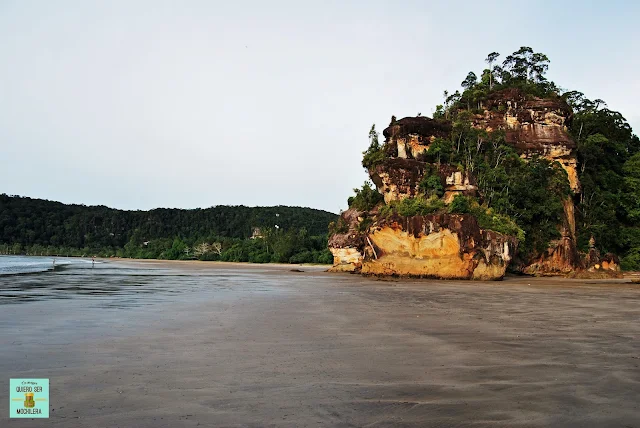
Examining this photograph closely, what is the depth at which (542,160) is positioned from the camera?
53594 mm

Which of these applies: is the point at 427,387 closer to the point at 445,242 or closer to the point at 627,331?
the point at 627,331

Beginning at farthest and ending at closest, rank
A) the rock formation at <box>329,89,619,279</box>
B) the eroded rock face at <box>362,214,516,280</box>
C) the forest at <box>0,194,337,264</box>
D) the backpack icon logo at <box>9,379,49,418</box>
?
the forest at <box>0,194,337,264</box> < the rock formation at <box>329,89,619,279</box> < the eroded rock face at <box>362,214,516,280</box> < the backpack icon logo at <box>9,379,49,418</box>

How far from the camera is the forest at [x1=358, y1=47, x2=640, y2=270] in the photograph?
49594mm

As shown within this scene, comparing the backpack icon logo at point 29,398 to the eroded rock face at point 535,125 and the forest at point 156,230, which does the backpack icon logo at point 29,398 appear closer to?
the eroded rock face at point 535,125

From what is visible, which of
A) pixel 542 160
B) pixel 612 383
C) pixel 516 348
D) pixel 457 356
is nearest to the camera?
pixel 612 383

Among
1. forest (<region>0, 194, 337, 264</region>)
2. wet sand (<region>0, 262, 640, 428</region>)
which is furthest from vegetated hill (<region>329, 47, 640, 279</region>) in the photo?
forest (<region>0, 194, 337, 264</region>)

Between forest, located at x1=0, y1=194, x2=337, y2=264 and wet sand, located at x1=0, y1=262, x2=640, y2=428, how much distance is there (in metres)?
82.1

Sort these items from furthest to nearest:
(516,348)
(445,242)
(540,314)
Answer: (445,242)
(540,314)
(516,348)

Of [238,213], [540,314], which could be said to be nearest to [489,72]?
[540,314]

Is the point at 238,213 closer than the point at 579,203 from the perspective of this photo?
No

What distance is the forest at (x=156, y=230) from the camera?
113125 millimetres

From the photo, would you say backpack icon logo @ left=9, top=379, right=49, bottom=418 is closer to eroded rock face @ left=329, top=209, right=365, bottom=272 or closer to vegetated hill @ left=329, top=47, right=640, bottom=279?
vegetated hill @ left=329, top=47, right=640, bottom=279

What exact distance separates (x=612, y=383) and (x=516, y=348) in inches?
121

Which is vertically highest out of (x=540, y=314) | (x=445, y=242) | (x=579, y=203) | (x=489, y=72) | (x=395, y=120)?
(x=489, y=72)
